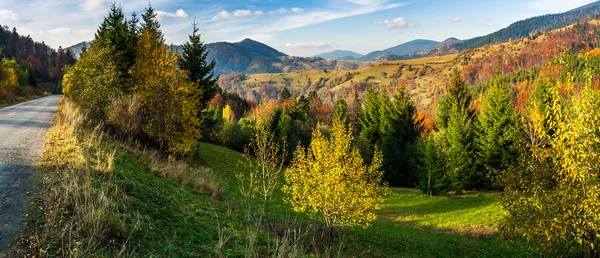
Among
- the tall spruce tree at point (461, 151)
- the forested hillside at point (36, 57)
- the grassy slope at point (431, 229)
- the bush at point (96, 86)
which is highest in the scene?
the forested hillside at point (36, 57)

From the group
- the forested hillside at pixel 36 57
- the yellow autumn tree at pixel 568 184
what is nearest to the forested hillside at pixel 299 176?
the yellow autumn tree at pixel 568 184

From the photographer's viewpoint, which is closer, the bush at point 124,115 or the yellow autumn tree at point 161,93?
the bush at point 124,115

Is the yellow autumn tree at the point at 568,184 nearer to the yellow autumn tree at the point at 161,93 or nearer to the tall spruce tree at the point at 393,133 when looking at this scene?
the yellow autumn tree at the point at 161,93

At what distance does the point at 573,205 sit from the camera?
7867 millimetres

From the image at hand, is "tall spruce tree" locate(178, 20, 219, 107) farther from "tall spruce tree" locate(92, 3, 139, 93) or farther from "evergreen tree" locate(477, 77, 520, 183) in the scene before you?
"evergreen tree" locate(477, 77, 520, 183)

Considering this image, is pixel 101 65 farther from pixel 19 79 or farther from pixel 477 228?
pixel 19 79

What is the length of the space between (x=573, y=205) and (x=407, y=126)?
42459 mm

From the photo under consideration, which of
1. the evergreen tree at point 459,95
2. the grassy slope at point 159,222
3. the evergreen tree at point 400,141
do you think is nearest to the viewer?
the grassy slope at point 159,222

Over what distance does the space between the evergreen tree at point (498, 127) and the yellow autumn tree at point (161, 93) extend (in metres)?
32.1

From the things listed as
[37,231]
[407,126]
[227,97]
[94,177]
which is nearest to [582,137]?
[37,231]

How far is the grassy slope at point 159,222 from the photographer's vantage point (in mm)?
5758

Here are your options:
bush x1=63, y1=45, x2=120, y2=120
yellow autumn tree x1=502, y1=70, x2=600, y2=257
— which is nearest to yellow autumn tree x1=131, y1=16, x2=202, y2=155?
bush x1=63, y1=45, x2=120, y2=120

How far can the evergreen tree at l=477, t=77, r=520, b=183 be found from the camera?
3491cm

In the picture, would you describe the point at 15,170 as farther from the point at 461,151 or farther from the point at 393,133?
the point at 393,133
